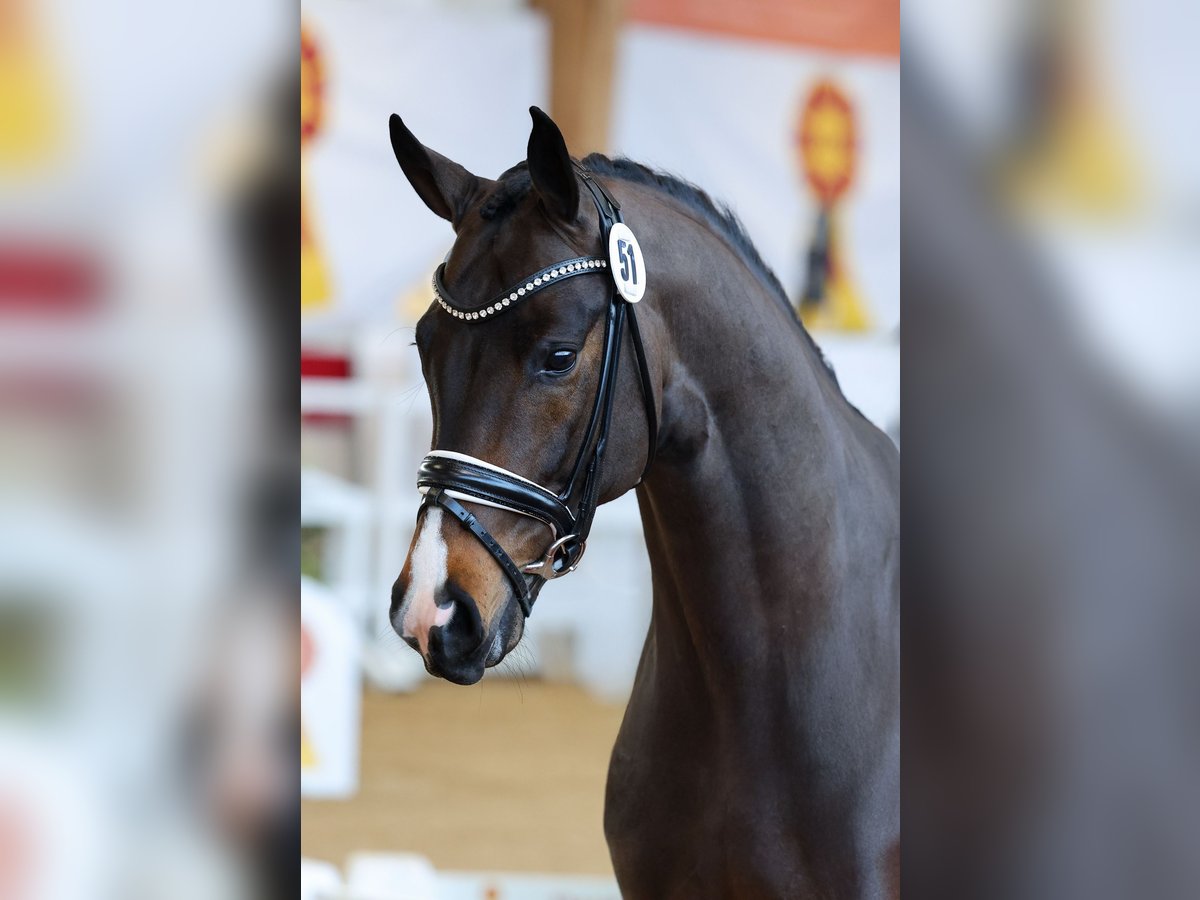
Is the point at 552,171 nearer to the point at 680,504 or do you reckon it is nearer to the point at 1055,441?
the point at 680,504

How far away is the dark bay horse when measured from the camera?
2.96 feet

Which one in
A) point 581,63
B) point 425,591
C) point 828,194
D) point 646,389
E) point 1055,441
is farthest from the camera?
point 828,194

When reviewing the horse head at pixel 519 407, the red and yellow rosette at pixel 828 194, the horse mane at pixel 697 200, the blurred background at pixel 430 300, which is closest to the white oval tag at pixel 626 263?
the horse head at pixel 519 407

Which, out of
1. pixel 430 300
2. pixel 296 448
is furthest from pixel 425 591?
pixel 430 300

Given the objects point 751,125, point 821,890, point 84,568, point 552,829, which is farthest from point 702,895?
point 751,125

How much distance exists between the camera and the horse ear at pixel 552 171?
88cm

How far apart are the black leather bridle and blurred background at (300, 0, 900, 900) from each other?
0.76m

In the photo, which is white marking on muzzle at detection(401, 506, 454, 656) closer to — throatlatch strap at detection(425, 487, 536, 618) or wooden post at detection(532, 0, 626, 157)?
throatlatch strap at detection(425, 487, 536, 618)

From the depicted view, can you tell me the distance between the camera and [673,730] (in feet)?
3.77

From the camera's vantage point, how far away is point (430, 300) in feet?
5.81

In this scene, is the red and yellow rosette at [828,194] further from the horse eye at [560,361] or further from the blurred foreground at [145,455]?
the blurred foreground at [145,455]

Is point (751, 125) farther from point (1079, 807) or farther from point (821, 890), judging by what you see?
point (1079, 807)

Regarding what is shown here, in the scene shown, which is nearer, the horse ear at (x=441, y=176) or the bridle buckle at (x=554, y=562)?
the bridle buckle at (x=554, y=562)

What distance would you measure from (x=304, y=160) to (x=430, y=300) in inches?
12.0
